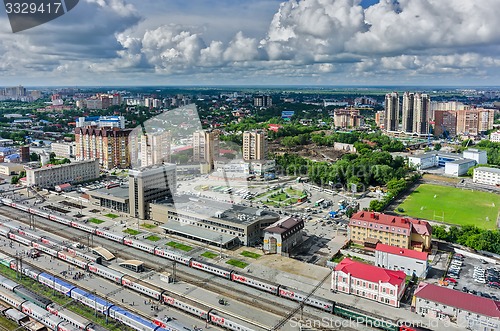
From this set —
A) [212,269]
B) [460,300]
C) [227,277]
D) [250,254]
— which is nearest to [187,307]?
[227,277]

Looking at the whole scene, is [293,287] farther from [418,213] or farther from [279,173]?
[279,173]

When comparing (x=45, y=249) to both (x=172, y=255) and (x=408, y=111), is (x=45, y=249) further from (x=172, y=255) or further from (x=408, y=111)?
(x=408, y=111)

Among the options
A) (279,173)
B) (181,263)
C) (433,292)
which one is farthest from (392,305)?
(279,173)

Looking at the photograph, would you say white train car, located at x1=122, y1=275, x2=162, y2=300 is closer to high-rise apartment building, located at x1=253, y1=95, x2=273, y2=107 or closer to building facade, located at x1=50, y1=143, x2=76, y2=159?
building facade, located at x1=50, y1=143, x2=76, y2=159

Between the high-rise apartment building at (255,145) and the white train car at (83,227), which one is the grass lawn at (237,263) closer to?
the white train car at (83,227)

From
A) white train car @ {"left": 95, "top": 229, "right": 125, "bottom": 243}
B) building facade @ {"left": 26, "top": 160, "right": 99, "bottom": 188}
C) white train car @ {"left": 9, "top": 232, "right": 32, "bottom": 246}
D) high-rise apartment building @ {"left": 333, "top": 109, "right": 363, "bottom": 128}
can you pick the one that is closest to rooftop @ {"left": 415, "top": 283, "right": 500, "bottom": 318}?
white train car @ {"left": 95, "top": 229, "right": 125, "bottom": 243}

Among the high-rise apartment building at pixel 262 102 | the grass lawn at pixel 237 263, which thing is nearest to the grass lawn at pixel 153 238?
the grass lawn at pixel 237 263
